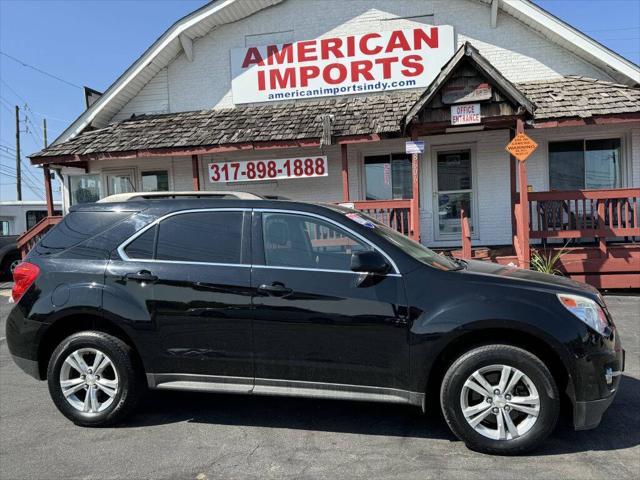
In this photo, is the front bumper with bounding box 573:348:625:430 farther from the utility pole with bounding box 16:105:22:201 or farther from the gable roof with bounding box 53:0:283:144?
the utility pole with bounding box 16:105:22:201

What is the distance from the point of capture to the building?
32.5ft

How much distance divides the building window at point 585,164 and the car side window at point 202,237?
927 centimetres

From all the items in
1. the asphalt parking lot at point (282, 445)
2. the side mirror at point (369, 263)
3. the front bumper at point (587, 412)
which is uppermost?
the side mirror at point (369, 263)

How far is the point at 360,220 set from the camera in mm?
3930

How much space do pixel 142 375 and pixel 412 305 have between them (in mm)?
2208

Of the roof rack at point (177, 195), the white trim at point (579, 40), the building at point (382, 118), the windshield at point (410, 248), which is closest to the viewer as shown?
the windshield at point (410, 248)

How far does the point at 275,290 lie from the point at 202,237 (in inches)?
30.3

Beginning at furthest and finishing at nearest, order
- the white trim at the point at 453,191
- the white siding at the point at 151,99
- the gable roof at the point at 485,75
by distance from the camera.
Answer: the white siding at the point at 151,99 → the white trim at the point at 453,191 → the gable roof at the point at 485,75

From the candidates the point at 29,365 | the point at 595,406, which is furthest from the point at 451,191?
the point at 29,365

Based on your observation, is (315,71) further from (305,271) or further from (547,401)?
(547,401)

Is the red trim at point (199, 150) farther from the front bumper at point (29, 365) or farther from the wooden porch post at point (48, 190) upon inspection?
the front bumper at point (29, 365)

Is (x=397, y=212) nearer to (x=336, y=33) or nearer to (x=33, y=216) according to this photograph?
(x=336, y=33)

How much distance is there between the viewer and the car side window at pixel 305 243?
3744 mm

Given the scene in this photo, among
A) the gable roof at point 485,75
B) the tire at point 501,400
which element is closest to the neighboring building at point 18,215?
the gable roof at point 485,75
